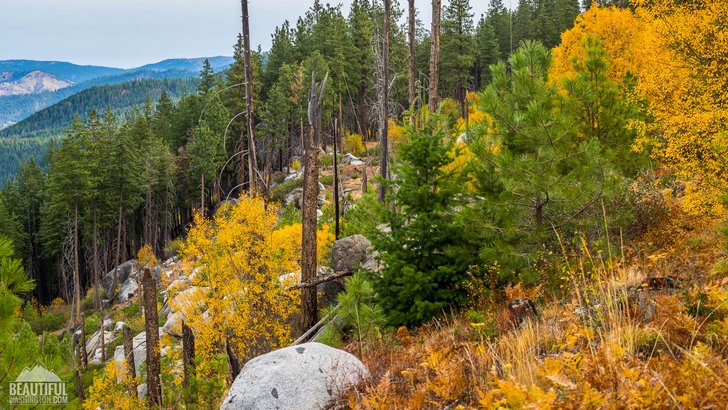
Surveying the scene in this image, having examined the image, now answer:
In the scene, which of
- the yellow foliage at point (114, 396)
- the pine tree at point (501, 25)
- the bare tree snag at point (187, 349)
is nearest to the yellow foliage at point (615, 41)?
the bare tree snag at point (187, 349)

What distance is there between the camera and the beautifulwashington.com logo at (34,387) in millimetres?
5351

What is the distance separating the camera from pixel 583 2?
55.8 metres

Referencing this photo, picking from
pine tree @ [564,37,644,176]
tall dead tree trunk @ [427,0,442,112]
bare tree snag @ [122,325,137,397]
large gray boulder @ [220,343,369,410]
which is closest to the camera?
large gray boulder @ [220,343,369,410]

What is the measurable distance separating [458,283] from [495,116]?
3.05m

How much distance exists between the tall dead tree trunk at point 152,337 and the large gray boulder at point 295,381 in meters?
10.9

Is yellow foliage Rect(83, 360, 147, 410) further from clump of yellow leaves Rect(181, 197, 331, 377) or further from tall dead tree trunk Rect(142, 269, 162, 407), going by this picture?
clump of yellow leaves Rect(181, 197, 331, 377)

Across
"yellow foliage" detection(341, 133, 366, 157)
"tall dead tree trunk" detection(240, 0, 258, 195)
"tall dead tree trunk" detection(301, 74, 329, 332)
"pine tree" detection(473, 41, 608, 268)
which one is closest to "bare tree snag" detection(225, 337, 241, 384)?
"tall dead tree trunk" detection(301, 74, 329, 332)

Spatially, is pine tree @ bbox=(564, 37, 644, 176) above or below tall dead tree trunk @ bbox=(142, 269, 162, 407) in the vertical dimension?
above

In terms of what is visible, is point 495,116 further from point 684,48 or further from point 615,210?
point 684,48

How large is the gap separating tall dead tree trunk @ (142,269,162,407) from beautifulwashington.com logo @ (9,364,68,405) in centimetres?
892

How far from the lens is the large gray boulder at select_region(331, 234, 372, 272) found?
607 inches

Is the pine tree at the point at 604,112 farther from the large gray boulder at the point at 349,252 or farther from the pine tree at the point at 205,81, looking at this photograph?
the pine tree at the point at 205,81

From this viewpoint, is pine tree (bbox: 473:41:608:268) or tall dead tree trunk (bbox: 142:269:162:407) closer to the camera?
pine tree (bbox: 473:41:608:268)

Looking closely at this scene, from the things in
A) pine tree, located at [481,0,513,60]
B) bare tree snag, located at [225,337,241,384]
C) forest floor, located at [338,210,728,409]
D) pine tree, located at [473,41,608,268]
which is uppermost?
pine tree, located at [481,0,513,60]
